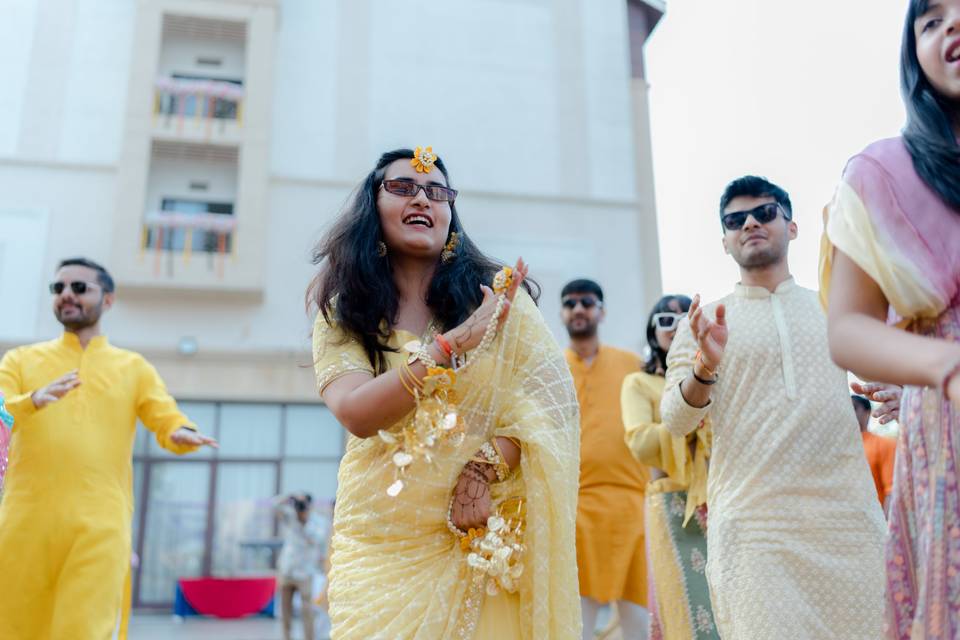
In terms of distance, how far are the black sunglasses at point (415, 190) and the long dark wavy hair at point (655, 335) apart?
6.95 ft

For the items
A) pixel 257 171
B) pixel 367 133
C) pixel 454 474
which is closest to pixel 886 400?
pixel 454 474

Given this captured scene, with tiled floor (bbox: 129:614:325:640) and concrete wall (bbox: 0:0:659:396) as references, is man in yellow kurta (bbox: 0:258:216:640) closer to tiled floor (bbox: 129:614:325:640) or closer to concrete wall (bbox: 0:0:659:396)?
tiled floor (bbox: 129:614:325:640)

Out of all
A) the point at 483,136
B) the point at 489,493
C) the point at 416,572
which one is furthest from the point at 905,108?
the point at 483,136

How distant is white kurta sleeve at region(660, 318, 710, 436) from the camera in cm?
314

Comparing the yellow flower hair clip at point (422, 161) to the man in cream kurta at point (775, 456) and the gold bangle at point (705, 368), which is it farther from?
the gold bangle at point (705, 368)

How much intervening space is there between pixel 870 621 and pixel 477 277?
1.57 meters

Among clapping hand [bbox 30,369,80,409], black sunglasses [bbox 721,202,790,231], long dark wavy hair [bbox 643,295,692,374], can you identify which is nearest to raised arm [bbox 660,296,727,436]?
black sunglasses [bbox 721,202,790,231]

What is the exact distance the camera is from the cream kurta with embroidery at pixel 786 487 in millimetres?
2838

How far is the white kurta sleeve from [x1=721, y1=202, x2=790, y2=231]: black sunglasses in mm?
398

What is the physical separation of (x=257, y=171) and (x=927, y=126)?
609 inches

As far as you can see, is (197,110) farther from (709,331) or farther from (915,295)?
(915,295)

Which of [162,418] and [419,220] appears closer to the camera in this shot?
[419,220]

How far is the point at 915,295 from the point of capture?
1405 millimetres

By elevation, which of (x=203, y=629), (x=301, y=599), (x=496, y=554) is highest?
(x=496, y=554)
